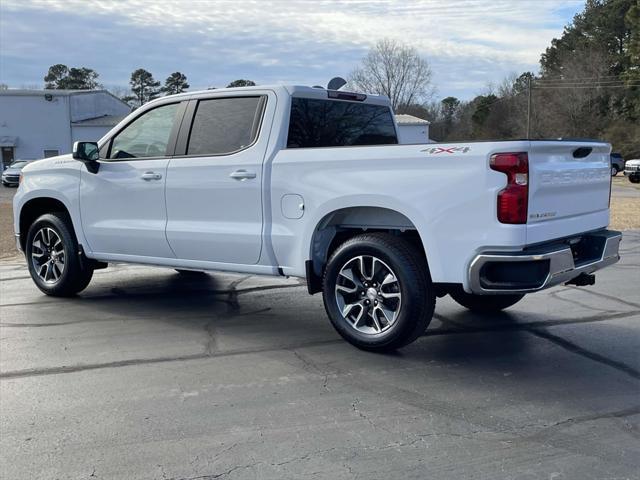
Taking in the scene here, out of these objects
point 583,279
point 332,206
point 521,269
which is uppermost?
point 332,206

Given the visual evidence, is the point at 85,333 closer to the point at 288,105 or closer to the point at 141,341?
the point at 141,341

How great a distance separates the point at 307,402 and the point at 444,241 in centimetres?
144

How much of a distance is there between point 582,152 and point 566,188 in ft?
1.34

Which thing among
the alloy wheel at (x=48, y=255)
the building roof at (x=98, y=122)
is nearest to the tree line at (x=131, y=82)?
the building roof at (x=98, y=122)

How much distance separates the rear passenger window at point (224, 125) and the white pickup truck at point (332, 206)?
13 mm

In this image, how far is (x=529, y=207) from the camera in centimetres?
430

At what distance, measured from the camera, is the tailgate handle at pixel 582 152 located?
190 inches

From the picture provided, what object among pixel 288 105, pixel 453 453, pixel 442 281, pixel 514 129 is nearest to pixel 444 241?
pixel 442 281

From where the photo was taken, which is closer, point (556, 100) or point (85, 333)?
point (85, 333)

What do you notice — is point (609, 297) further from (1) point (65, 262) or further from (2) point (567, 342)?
(1) point (65, 262)

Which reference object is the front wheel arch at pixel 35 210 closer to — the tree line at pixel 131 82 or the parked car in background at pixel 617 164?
the parked car in background at pixel 617 164

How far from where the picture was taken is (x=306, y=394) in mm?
4293

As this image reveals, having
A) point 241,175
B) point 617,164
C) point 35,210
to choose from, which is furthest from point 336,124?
point 617,164

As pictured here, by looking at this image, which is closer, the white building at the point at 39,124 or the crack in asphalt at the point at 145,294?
the crack in asphalt at the point at 145,294
